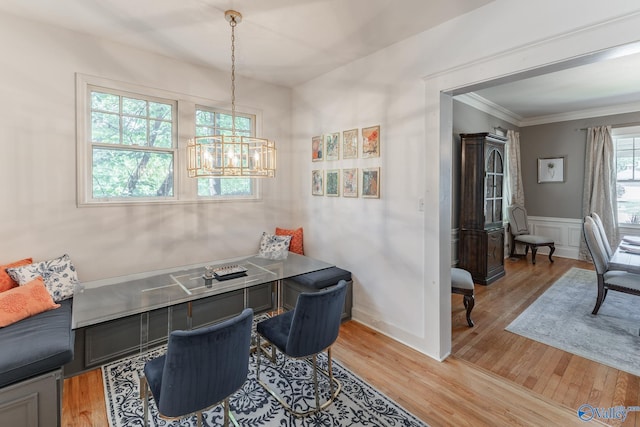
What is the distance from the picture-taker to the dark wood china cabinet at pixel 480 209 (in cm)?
432

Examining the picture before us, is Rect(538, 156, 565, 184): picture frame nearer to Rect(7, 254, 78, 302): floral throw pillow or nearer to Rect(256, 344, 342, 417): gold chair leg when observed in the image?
Rect(256, 344, 342, 417): gold chair leg

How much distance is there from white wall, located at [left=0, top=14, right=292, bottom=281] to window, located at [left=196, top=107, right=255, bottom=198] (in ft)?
0.57

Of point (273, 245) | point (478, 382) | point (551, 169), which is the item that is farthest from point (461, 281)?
point (551, 169)

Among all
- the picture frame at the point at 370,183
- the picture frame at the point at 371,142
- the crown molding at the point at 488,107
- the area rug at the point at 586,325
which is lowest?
the area rug at the point at 586,325

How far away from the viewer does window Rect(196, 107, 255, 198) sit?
3477 mm

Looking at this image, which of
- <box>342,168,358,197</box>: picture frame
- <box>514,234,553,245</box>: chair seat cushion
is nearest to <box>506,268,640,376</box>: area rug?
<box>514,234,553,245</box>: chair seat cushion

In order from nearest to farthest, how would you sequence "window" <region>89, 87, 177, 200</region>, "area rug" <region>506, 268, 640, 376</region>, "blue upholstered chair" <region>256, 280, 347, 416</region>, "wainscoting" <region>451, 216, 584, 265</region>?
"blue upholstered chair" <region>256, 280, 347, 416</region> → "area rug" <region>506, 268, 640, 376</region> → "window" <region>89, 87, 177, 200</region> → "wainscoting" <region>451, 216, 584, 265</region>

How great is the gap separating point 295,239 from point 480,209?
8.86 feet

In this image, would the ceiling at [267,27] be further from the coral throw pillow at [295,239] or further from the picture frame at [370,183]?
the coral throw pillow at [295,239]

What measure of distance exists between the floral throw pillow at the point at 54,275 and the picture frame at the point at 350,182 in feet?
8.68

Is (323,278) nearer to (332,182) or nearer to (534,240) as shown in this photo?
(332,182)

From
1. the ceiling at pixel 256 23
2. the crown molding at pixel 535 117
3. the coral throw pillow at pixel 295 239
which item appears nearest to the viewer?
the ceiling at pixel 256 23

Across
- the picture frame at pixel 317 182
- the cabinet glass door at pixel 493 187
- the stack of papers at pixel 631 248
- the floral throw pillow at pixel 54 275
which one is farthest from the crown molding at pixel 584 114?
the floral throw pillow at pixel 54 275

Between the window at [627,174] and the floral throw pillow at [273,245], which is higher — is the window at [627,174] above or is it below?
above
